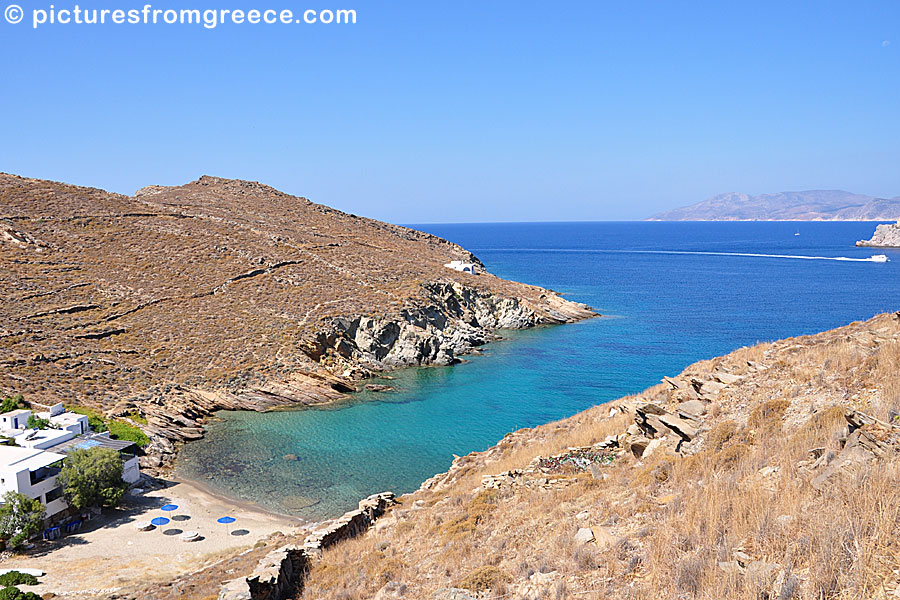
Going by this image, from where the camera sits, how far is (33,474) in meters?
23.5

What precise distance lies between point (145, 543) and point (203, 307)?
97.9ft

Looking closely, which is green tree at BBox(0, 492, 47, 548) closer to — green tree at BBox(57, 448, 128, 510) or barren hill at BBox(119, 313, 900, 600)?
green tree at BBox(57, 448, 128, 510)

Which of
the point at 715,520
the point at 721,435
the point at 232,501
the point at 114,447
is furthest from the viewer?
the point at 114,447

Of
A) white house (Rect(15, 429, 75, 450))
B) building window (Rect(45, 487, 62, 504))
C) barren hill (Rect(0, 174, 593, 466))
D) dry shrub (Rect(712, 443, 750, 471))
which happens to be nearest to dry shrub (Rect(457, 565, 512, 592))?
dry shrub (Rect(712, 443, 750, 471))

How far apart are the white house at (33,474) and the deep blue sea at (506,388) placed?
6253mm

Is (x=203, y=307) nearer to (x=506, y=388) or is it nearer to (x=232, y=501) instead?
(x=506, y=388)

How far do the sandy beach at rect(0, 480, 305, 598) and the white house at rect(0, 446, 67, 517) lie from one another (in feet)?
5.45

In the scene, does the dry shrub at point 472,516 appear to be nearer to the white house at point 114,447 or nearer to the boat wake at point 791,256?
the white house at point 114,447

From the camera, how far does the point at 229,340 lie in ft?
147

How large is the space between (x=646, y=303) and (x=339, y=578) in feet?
242

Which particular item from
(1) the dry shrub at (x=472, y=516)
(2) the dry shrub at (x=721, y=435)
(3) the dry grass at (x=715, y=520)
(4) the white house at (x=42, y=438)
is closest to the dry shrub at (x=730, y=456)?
(3) the dry grass at (x=715, y=520)

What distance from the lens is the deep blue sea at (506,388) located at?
29.3m

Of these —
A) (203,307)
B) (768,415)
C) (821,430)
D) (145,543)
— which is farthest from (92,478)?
(203,307)

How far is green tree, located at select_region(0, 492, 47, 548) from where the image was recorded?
71.3ft
